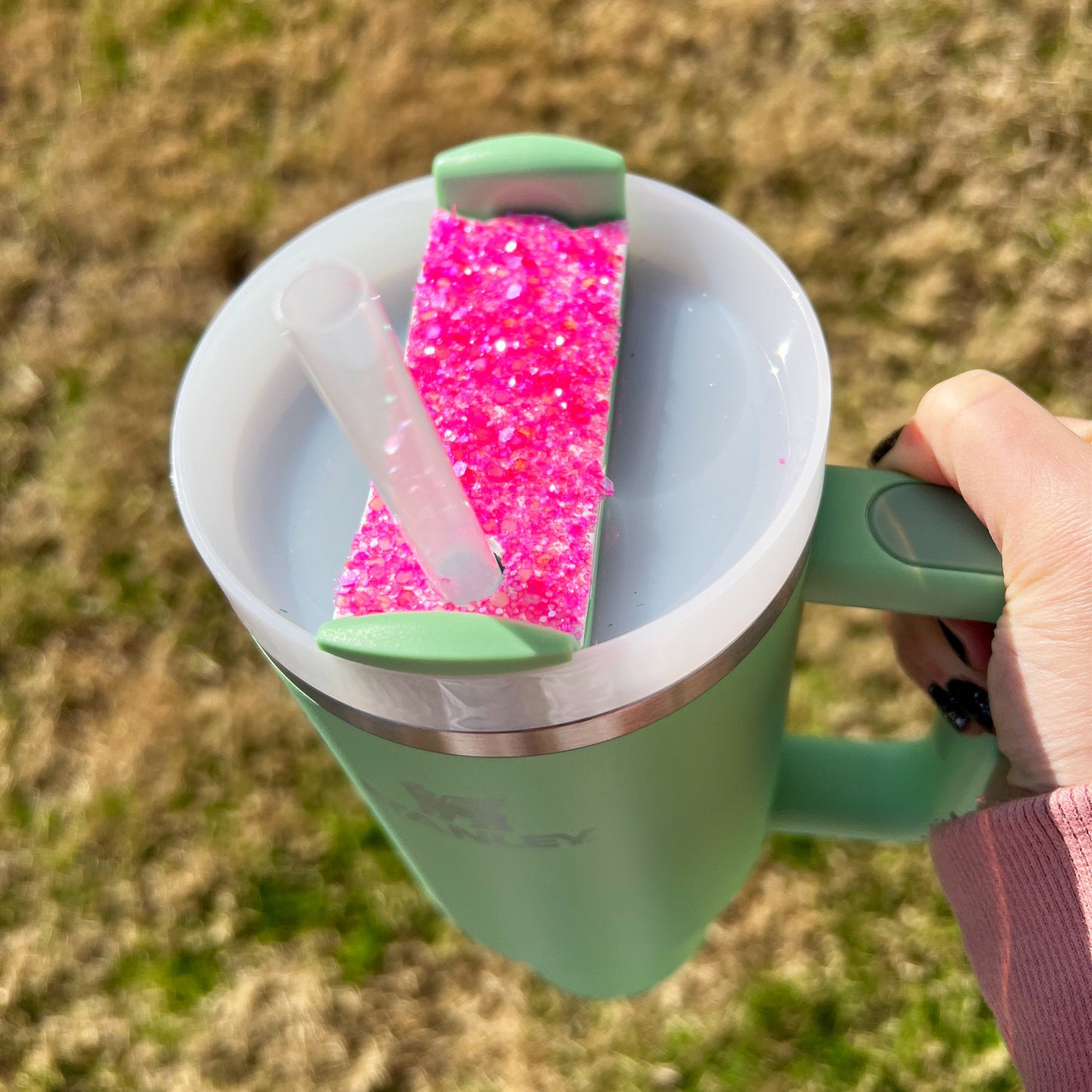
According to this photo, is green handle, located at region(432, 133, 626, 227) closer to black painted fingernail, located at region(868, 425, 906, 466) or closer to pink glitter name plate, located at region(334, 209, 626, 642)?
pink glitter name plate, located at region(334, 209, 626, 642)

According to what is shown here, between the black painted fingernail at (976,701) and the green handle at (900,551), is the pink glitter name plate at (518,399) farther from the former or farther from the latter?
the black painted fingernail at (976,701)

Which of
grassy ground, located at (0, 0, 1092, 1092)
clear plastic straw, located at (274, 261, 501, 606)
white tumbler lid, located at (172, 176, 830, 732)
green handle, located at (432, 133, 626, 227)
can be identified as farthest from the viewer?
grassy ground, located at (0, 0, 1092, 1092)

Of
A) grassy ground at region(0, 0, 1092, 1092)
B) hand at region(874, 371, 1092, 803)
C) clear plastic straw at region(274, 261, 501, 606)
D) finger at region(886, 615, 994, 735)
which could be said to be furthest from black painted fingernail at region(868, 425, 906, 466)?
grassy ground at region(0, 0, 1092, 1092)

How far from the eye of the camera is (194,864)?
112cm

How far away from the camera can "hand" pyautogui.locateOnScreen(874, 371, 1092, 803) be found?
1.74 feet

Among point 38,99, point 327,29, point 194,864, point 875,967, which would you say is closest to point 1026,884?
point 875,967

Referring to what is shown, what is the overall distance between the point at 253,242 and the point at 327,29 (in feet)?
1.08

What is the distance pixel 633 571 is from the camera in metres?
0.54

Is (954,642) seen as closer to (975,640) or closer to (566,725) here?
(975,640)

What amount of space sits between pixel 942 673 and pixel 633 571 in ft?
0.79

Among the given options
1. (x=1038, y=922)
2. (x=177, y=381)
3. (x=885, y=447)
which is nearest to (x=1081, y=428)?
(x=885, y=447)

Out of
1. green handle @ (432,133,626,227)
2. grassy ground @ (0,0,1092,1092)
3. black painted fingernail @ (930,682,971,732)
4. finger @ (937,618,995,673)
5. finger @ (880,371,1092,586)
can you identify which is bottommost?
grassy ground @ (0,0,1092,1092)

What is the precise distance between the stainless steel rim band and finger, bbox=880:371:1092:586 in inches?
4.4

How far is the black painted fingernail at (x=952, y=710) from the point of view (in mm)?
640
